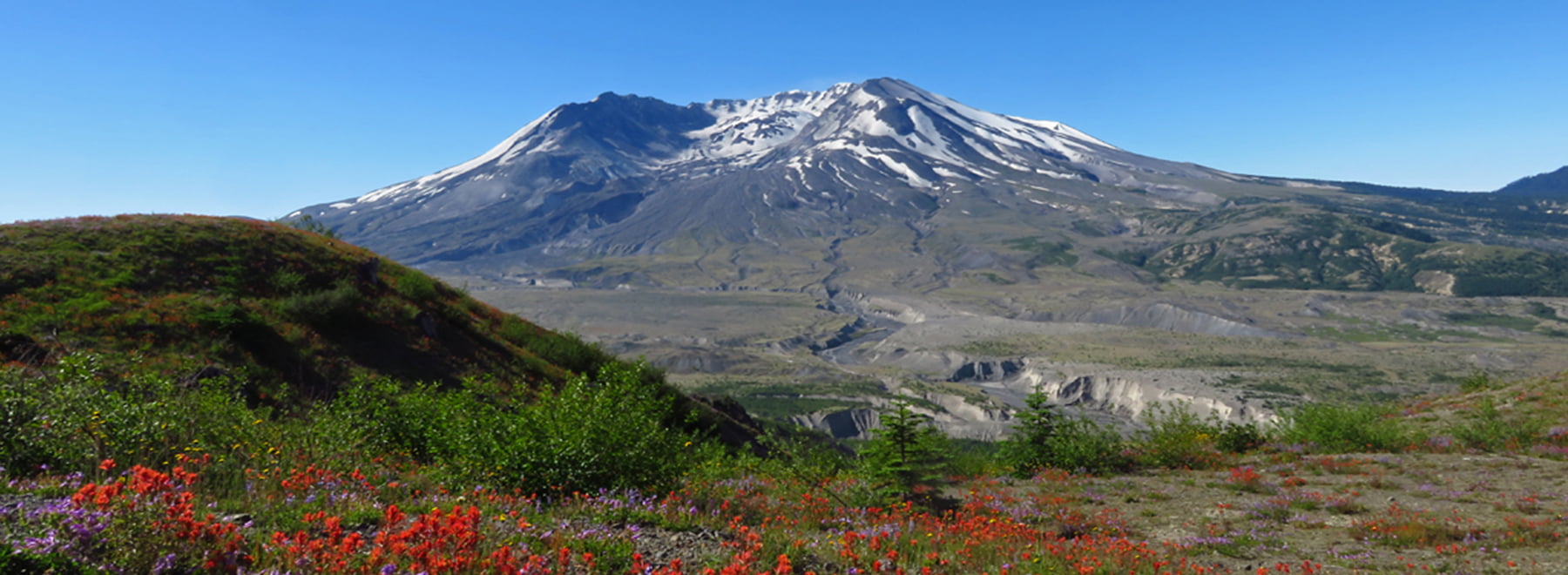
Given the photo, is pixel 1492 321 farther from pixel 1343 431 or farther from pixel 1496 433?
pixel 1343 431

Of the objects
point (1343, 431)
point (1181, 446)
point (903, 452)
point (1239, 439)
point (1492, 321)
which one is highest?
point (903, 452)

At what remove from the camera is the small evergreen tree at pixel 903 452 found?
397 inches

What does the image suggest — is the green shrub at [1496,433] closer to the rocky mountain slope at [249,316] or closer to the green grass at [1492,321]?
the rocky mountain slope at [249,316]

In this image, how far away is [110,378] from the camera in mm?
12336

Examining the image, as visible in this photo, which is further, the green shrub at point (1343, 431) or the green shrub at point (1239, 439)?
the green shrub at point (1239, 439)

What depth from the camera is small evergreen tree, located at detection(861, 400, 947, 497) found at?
10.1 metres

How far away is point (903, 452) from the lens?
11.1 meters

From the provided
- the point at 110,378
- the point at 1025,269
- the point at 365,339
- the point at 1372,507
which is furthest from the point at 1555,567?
the point at 1025,269

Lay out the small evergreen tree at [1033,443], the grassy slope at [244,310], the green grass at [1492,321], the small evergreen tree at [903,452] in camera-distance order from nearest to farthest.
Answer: the small evergreen tree at [903,452] → the grassy slope at [244,310] → the small evergreen tree at [1033,443] → the green grass at [1492,321]

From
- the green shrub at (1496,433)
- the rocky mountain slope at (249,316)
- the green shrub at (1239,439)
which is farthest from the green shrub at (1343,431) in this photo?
the rocky mountain slope at (249,316)

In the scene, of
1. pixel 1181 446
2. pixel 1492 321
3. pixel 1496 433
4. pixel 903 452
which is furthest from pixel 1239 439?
pixel 1492 321

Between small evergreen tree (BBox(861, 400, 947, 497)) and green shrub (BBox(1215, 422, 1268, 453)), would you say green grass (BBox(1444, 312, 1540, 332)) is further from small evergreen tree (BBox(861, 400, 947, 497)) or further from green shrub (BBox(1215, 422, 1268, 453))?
small evergreen tree (BBox(861, 400, 947, 497))

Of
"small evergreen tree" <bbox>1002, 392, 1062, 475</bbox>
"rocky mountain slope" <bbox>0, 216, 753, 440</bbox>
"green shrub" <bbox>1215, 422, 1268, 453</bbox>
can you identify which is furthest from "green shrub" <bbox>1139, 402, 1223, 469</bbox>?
"rocky mountain slope" <bbox>0, 216, 753, 440</bbox>

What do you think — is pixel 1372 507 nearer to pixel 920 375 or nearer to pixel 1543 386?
pixel 1543 386
